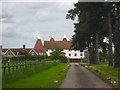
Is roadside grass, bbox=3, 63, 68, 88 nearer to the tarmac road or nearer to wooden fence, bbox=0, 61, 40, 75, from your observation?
the tarmac road

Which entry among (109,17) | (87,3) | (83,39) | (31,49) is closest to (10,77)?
(87,3)

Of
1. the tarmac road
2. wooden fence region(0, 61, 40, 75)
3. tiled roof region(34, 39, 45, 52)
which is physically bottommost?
the tarmac road

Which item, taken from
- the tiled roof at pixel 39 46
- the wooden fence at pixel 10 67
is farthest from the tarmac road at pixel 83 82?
the tiled roof at pixel 39 46

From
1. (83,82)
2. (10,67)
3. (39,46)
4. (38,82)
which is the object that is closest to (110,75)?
(83,82)

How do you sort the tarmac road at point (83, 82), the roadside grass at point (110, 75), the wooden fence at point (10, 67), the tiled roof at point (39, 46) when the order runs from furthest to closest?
the tiled roof at point (39, 46), the wooden fence at point (10, 67), the roadside grass at point (110, 75), the tarmac road at point (83, 82)

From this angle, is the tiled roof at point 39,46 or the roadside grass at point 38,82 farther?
the tiled roof at point 39,46

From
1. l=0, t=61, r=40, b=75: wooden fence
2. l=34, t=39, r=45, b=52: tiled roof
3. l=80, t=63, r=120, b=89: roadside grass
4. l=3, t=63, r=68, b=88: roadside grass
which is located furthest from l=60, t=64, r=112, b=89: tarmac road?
l=34, t=39, r=45, b=52: tiled roof

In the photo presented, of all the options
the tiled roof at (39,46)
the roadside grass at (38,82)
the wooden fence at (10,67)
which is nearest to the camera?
the roadside grass at (38,82)

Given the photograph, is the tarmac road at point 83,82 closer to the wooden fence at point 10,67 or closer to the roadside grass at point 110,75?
the roadside grass at point 110,75

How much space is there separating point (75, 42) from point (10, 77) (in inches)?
2579

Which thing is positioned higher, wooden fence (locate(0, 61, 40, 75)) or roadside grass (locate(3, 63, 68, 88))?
wooden fence (locate(0, 61, 40, 75))

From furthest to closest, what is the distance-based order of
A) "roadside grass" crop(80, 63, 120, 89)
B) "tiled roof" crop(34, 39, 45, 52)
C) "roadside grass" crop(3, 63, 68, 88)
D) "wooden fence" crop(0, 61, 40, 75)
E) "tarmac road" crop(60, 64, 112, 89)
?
"tiled roof" crop(34, 39, 45, 52) < "wooden fence" crop(0, 61, 40, 75) < "roadside grass" crop(80, 63, 120, 89) < "tarmac road" crop(60, 64, 112, 89) < "roadside grass" crop(3, 63, 68, 88)

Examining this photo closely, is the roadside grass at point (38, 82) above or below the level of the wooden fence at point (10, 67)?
below

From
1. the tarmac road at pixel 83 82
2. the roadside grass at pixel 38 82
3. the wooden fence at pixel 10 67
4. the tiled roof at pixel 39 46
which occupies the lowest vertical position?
the tarmac road at pixel 83 82
